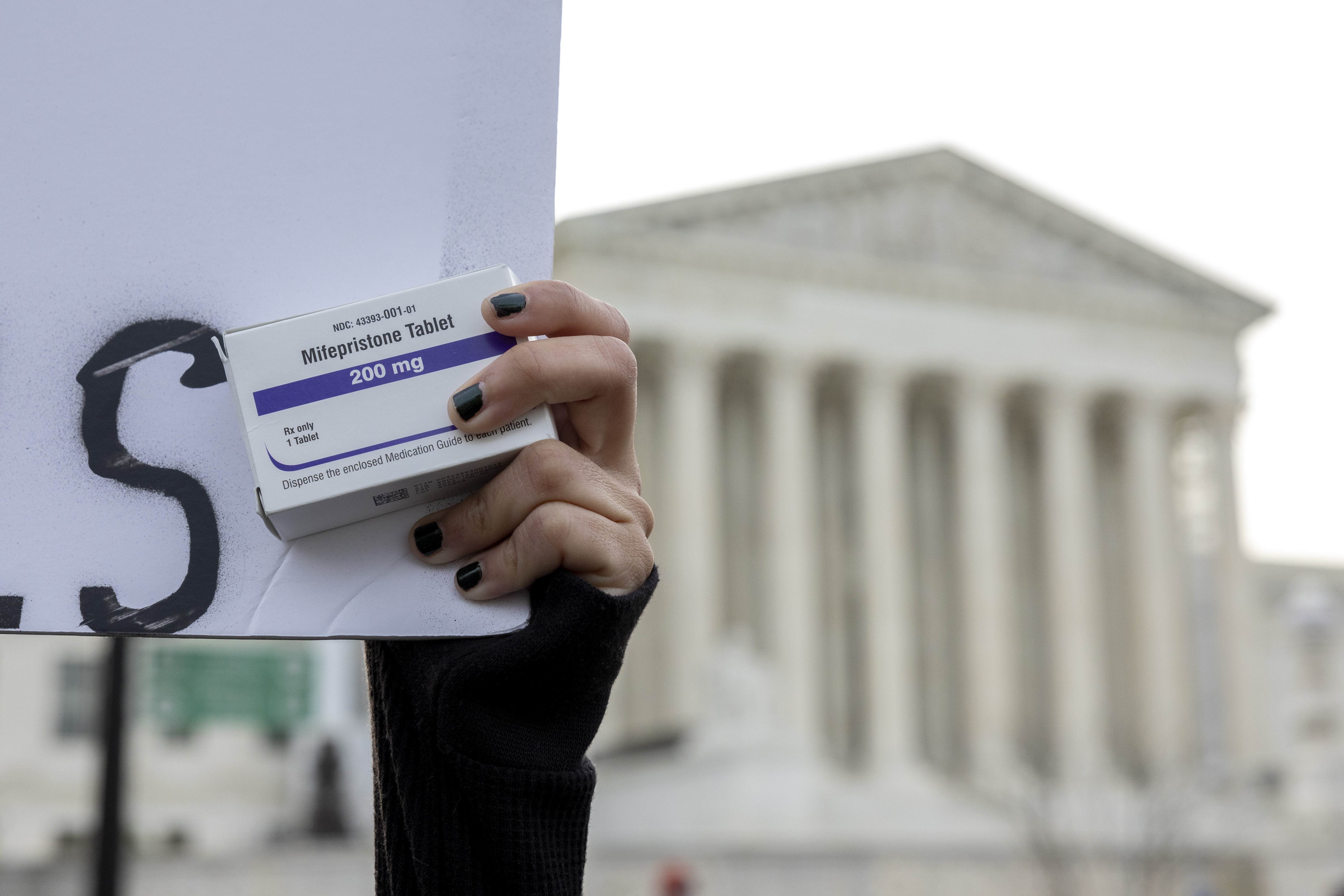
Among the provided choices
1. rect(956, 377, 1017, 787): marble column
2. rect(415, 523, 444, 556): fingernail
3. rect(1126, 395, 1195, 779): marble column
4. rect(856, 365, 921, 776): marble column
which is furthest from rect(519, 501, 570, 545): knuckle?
rect(1126, 395, 1195, 779): marble column

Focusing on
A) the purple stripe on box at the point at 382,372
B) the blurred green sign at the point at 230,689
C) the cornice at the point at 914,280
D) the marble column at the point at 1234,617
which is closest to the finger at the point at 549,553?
the purple stripe on box at the point at 382,372

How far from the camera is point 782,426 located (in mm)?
54625

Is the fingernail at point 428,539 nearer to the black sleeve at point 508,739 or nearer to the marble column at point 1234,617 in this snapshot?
the black sleeve at point 508,739

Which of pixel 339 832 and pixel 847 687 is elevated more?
pixel 339 832

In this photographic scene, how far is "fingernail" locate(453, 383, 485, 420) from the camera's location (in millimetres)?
2037

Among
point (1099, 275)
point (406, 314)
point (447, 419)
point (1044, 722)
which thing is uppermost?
point (406, 314)

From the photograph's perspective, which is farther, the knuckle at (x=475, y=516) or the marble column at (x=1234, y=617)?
the marble column at (x=1234, y=617)

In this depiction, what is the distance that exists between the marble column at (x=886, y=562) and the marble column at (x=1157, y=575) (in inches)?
365

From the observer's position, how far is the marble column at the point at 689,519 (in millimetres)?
51438

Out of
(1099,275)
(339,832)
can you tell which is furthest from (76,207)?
(1099,275)

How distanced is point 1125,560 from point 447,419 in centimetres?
6186

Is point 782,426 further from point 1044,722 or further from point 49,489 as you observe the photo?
point 49,489

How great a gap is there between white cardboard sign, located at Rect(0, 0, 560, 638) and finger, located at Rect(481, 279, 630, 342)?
0.34ft

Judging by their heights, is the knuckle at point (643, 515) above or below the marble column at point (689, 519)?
above
